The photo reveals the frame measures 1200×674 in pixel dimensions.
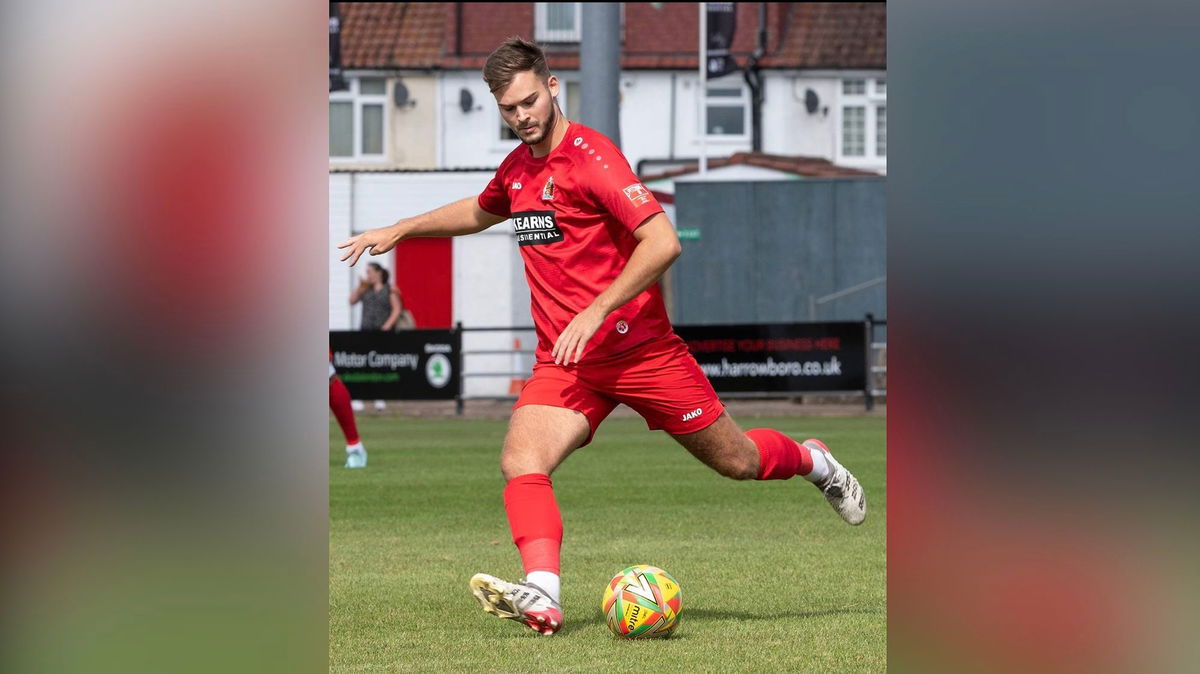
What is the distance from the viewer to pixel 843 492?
8289mm

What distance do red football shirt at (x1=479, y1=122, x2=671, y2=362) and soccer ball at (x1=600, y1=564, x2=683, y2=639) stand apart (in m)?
0.86

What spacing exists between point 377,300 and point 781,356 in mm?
5750

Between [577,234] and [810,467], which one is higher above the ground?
[577,234]

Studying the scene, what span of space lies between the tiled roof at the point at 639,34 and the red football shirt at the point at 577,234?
36350 mm

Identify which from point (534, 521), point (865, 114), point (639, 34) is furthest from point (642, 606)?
point (639, 34)

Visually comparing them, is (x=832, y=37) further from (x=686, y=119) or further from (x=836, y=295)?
(x=836, y=295)

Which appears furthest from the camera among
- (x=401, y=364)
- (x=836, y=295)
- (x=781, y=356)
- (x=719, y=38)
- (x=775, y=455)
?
(x=719, y=38)

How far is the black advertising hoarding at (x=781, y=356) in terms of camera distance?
2395 centimetres

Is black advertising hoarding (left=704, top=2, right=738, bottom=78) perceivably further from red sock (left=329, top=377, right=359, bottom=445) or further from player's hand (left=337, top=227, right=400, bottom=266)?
player's hand (left=337, top=227, right=400, bottom=266)

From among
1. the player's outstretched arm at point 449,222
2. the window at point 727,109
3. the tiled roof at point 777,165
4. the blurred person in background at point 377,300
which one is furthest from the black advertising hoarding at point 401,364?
the window at point 727,109
